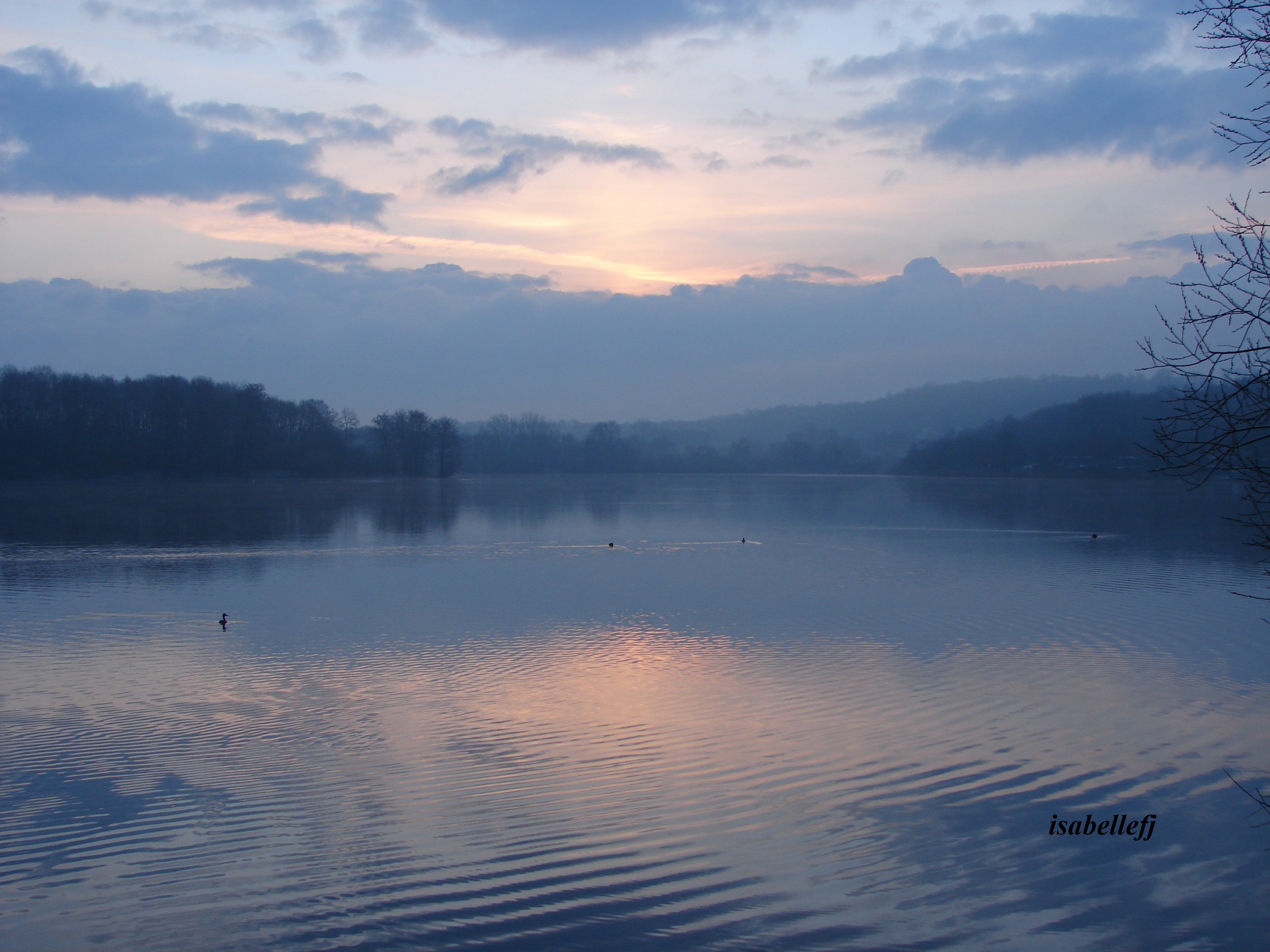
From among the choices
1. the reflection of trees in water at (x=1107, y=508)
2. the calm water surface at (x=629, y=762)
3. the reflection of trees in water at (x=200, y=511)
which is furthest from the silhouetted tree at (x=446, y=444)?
the calm water surface at (x=629, y=762)

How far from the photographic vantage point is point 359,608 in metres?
16.3

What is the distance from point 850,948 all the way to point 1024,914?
1.20 m

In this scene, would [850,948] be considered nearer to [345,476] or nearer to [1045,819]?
[1045,819]


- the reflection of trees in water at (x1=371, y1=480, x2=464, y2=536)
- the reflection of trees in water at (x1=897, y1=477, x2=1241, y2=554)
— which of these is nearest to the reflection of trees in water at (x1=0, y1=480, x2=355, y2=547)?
the reflection of trees in water at (x1=371, y1=480, x2=464, y2=536)

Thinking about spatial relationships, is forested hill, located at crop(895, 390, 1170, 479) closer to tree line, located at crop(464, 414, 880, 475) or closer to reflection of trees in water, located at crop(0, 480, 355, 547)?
tree line, located at crop(464, 414, 880, 475)

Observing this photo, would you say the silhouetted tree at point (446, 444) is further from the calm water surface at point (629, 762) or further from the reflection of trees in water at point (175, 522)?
the calm water surface at point (629, 762)

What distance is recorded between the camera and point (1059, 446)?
93938mm

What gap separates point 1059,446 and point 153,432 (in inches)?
3285

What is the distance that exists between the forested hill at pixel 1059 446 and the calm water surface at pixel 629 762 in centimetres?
6106

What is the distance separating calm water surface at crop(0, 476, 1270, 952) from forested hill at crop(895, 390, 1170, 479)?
6106 cm

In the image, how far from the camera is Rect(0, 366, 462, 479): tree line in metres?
62.3

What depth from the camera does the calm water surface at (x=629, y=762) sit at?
530 cm

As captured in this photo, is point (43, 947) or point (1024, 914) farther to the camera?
point (1024, 914)

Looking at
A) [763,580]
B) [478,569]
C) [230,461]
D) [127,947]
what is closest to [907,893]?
[127,947]
